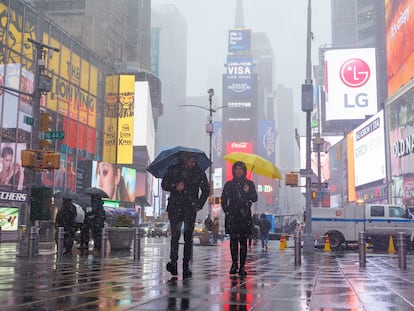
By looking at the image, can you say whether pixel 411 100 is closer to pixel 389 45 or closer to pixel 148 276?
pixel 389 45

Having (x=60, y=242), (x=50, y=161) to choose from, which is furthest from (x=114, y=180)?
(x=60, y=242)

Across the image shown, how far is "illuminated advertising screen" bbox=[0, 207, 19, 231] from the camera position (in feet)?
122

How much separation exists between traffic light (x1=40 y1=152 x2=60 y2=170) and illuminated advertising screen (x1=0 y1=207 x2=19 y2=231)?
24.3 metres

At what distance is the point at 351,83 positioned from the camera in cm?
8650

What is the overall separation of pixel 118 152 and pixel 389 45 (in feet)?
119

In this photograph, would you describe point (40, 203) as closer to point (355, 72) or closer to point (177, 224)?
point (177, 224)

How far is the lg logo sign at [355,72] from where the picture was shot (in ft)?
279

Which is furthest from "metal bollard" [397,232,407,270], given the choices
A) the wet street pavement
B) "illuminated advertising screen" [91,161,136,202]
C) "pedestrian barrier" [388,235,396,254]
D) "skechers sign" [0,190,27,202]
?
"illuminated advertising screen" [91,161,136,202]

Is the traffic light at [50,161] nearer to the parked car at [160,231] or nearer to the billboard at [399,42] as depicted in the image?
the parked car at [160,231]

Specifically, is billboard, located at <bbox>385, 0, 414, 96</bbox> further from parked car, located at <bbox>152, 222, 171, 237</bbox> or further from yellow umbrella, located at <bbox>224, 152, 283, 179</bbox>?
yellow umbrella, located at <bbox>224, 152, 283, 179</bbox>

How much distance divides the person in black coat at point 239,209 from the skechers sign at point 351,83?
80866 mm

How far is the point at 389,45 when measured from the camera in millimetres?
55156

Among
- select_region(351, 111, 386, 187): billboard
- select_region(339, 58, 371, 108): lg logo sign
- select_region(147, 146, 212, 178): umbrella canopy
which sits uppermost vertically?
select_region(339, 58, 371, 108): lg logo sign

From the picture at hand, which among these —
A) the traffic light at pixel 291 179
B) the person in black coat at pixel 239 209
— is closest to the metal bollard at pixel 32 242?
the person in black coat at pixel 239 209
